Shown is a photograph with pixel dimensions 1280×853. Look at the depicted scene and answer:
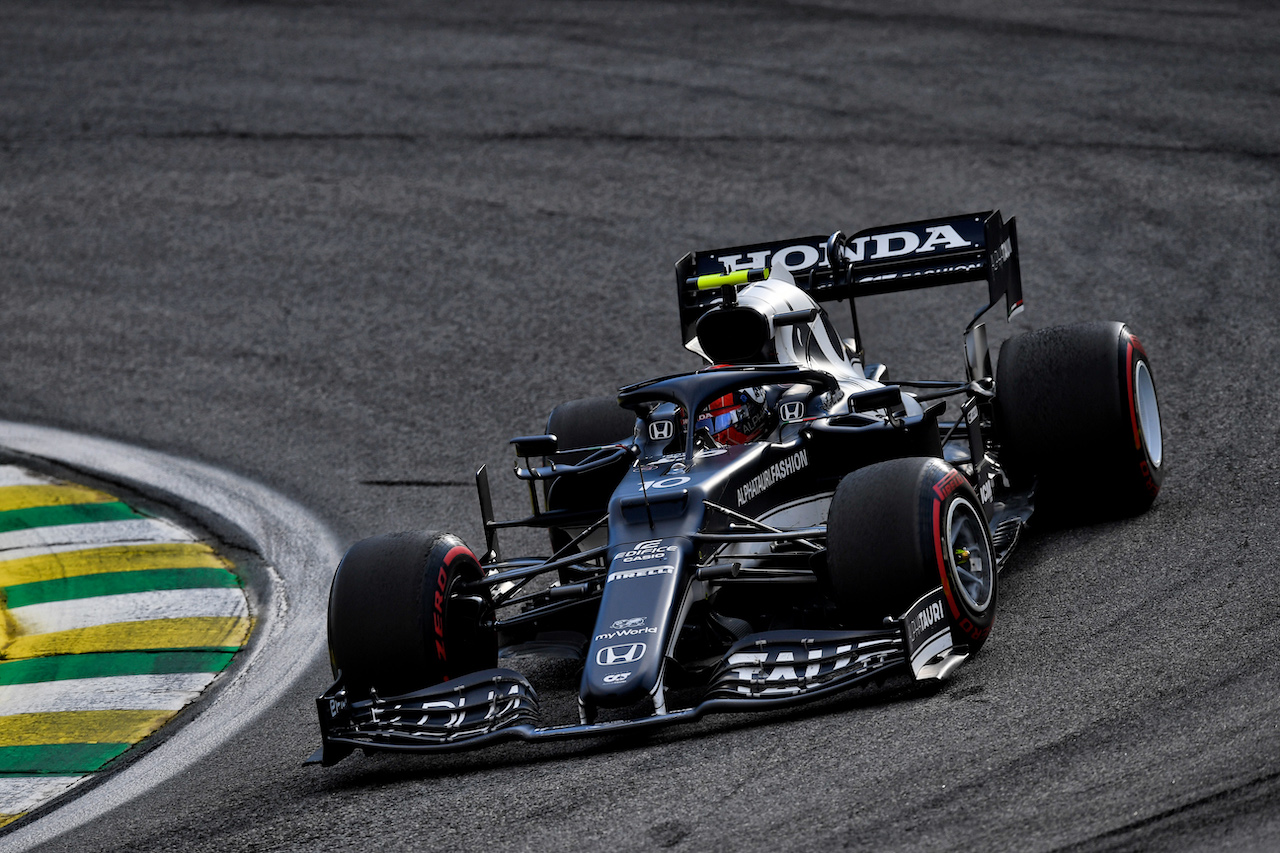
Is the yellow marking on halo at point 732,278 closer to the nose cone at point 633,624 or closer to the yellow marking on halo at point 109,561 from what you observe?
the nose cone at point 633,624

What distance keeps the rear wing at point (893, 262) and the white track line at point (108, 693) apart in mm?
3269

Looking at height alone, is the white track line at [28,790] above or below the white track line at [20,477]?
below

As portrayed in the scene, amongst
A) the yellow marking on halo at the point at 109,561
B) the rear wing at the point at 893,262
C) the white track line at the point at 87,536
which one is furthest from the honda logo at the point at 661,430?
the white track line at the point at 87,536

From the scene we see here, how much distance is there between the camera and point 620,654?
5820 mm

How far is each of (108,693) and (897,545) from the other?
4157mm

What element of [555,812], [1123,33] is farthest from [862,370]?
[1123,33]

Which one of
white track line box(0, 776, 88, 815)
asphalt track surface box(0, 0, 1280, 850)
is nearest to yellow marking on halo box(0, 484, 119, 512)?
asphalt track surface box(0, 0, 1280, 850)

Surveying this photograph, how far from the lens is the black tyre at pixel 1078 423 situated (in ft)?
25.9

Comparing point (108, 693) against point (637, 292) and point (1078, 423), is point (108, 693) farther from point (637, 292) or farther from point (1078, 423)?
point (637, 292)

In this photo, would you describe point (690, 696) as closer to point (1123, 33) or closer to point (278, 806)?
point (278, 806)

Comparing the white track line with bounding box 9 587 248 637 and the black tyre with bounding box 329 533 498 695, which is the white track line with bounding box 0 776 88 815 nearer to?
the black tyre with bounding box 329 533 498 695

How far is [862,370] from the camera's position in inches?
331

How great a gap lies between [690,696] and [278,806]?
170 centimetres

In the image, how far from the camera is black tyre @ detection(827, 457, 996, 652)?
5.90m
